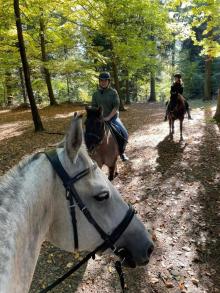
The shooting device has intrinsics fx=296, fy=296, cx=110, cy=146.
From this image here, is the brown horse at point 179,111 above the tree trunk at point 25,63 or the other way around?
the other way around

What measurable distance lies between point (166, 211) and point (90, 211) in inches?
195

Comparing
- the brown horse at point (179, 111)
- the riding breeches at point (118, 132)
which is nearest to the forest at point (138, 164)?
the brown horse at point (179, 111)

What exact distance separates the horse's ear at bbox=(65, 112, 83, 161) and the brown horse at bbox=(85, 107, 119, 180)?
411 cm

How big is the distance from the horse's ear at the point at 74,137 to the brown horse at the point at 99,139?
4.11m

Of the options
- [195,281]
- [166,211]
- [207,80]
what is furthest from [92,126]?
[207,80]

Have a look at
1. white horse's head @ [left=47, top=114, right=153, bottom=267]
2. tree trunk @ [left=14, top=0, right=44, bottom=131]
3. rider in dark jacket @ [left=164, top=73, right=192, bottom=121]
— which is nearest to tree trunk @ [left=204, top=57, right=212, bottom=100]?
rider in dark jacket @ [left=164, top=73, right=192, bottom=121]

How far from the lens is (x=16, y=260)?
1896 millimetres

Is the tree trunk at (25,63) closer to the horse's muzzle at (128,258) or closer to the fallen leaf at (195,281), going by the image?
the fallen leaf at (195,281)

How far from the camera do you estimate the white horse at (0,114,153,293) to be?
1.87m

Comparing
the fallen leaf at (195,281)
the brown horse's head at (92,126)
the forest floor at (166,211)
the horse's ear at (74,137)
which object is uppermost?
the horse's ear at (74,137)

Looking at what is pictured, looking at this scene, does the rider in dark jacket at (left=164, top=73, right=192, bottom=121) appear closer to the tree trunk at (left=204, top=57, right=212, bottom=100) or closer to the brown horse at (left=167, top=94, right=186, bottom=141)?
the brown horse at (left=167, top=94, right=186, bottom=141)

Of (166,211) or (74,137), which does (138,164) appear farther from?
(74,137)

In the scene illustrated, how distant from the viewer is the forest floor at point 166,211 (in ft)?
15.8

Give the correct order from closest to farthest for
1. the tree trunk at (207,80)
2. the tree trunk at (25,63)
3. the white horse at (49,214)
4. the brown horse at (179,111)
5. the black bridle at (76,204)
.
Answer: the white horse at (49,214) → the black bridle at (76,204) → the tree trunk at (25,63) → the brown horse at (179,111) → the tree trunk at (207,80)
